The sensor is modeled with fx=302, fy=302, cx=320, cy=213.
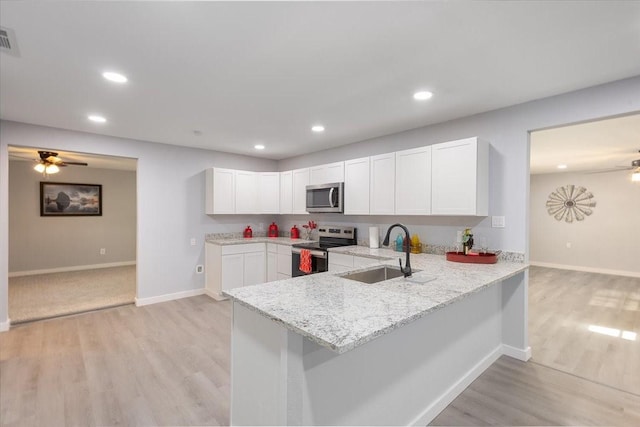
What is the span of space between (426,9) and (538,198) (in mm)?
8117

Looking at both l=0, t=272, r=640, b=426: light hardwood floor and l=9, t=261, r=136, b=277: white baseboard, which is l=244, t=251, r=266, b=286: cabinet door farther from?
l=9, t=261, r=136, b=277: white baseboard

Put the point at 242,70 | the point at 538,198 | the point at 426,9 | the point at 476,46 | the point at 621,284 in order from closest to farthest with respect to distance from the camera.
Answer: the point at 426,9, the point at 476,46, the point at 242,70, the point at 621,284, the point at 538,198

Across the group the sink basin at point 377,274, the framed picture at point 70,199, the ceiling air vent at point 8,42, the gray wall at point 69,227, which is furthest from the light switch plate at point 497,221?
the framed picture at point 70,199

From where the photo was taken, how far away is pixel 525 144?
2.88m

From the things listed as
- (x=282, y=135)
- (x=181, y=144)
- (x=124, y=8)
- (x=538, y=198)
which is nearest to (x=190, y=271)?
(x=181, y=144)

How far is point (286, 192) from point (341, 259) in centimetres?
195

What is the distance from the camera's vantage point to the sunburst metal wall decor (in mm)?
7043

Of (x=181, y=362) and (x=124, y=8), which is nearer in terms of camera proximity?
(x=124, y=8)

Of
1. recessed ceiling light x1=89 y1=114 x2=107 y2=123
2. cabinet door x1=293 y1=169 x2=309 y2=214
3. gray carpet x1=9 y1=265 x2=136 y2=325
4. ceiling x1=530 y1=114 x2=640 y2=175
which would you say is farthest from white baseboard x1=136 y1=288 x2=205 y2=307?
ceiling x1=530 y1=114 x2=640 y2=175

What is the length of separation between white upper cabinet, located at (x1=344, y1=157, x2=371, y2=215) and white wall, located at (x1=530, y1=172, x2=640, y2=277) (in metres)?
6.34

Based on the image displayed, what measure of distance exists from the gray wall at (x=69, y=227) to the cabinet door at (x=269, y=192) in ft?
13.9

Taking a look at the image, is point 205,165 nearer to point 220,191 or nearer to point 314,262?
point 220,191

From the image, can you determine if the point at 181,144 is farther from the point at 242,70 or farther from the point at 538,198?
the point at 538,198

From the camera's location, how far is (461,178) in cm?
298
